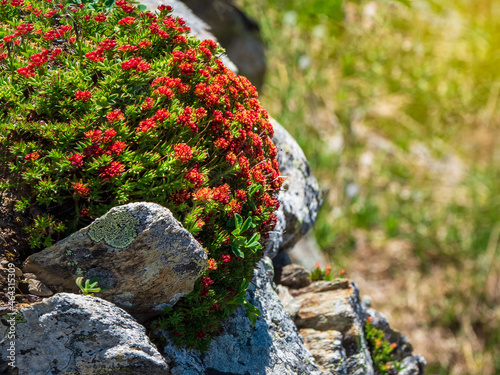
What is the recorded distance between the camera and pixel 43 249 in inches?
118

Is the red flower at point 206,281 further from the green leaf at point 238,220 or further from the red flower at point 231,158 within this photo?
the red flower at point 231,158

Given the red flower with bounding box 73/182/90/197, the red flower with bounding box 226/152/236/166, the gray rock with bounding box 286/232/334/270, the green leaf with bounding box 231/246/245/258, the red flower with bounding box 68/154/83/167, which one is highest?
the red flower with bounding box 226/152/236/166

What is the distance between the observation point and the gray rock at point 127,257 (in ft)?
9.59

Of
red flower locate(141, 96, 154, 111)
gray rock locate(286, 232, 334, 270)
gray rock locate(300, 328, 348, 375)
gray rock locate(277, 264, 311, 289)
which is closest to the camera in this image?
red flower locate(141, 96, 154, 111)

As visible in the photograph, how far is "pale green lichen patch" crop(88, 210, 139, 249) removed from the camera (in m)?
2.89

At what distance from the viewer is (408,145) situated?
428 inches

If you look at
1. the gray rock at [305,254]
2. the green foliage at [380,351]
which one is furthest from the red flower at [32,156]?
the gray rock at [305,254]

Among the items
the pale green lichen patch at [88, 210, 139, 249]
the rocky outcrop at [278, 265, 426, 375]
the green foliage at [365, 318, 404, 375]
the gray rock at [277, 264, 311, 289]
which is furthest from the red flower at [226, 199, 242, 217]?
the green foliage at [365, 318, 404, 375]

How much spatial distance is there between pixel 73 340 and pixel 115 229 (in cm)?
68

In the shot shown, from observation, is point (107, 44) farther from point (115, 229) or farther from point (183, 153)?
point (115, 229)

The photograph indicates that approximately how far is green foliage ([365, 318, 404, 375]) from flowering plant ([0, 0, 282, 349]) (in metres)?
1.72

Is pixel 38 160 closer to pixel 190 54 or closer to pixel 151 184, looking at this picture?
pixel 151 184

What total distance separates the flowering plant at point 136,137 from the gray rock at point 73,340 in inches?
14.9

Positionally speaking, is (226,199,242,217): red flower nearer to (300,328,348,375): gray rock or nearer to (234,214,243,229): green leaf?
(234,214,243,229): green leaf
